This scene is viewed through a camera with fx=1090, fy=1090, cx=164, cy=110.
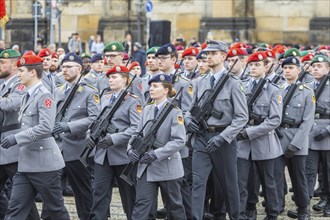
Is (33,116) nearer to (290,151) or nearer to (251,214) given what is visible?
(251,214)

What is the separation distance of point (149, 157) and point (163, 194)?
17.8 inches

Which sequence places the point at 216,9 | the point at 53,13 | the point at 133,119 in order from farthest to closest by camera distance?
the point at 216,9 → the point at 53,13 → the point at 133,119

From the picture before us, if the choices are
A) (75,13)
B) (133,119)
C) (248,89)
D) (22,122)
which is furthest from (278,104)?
(75,13)

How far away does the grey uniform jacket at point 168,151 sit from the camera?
10969mm

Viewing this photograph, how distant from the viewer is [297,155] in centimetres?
1316

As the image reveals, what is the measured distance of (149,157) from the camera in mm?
10977

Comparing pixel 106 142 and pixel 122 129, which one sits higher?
pixel 122 129

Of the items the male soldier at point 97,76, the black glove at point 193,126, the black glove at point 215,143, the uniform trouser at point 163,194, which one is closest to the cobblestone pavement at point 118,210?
the male soldier at point 97,76

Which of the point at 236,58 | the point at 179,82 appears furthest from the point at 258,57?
the point at 179,82

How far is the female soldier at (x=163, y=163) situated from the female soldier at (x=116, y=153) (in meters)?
0.70

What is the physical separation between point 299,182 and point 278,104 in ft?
3.42

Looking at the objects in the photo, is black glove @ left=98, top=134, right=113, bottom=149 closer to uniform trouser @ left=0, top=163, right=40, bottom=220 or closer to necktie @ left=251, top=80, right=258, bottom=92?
uniform trouser @ left=0, top=163, right=40, bottom=220

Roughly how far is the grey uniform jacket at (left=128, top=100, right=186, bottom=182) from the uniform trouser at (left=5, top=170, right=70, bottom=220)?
0.92m

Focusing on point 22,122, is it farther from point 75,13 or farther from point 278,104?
point 75,13
